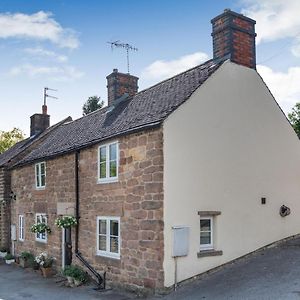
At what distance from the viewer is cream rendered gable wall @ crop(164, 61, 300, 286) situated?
38.3 feet

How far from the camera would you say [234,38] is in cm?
1383

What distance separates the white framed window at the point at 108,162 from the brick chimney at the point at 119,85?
5354 mm

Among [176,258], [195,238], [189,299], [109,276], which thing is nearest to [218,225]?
[195,238]

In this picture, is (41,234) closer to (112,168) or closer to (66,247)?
(66,247)

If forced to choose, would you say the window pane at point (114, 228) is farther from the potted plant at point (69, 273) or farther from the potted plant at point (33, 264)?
the potted plant at point (33, 264)

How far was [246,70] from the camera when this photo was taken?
14031 millimetres

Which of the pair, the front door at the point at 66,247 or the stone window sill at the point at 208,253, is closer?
the stone window sill at the point at 208,253

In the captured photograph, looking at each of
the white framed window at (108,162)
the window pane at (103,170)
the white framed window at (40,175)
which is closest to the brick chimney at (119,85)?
the white framed window at (40,175)

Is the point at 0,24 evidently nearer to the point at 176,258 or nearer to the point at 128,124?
the point at 128,124

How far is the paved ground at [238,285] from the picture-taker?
1002cm

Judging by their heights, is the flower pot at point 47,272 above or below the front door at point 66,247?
below

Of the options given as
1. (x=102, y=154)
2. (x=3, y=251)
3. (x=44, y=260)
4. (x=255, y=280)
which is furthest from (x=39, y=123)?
(x=255, y=280)

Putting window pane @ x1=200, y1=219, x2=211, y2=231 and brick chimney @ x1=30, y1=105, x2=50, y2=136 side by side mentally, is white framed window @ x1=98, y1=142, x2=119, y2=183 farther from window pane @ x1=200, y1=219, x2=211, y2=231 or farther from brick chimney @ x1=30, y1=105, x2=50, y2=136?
brick chimney @ x1=30, y1=105, x2=50, y2=136

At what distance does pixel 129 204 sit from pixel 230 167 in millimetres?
3385
